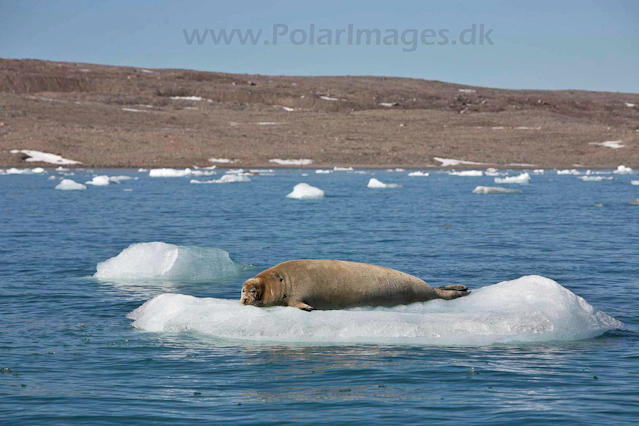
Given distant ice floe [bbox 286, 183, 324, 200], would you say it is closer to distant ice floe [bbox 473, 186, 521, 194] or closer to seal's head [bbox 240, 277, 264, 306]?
distant ice floe [bbox 473, 186, 521, 194]

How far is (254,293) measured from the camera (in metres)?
9.55

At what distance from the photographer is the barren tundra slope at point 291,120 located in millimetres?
69125

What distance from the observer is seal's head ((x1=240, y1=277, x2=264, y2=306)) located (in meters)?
9.54

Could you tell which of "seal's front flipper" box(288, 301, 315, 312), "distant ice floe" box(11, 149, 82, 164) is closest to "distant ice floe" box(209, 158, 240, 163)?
"distant ice floe" box(11, 149, 82, 164)

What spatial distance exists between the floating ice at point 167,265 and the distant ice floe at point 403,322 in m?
3.53

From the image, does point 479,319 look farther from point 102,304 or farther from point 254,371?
point 102,304

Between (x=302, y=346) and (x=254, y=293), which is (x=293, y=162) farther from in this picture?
(x=302, y=346)

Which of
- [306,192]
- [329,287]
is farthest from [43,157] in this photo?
[329,287]

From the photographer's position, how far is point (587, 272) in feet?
46.3

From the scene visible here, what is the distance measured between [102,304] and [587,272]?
7556 mm

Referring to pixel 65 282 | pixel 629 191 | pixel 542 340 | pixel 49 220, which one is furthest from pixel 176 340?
pixel 629 191

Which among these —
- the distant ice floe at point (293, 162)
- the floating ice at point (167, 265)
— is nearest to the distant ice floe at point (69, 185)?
the floating ice at point (167, 265)

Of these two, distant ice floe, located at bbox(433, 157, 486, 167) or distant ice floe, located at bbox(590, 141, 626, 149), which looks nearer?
distant ice floe, located at bbox(433, 157, 486, 167)

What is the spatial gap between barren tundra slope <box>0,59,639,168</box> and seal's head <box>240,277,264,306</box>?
2170 inches
